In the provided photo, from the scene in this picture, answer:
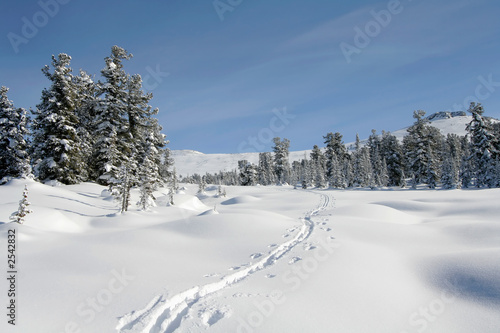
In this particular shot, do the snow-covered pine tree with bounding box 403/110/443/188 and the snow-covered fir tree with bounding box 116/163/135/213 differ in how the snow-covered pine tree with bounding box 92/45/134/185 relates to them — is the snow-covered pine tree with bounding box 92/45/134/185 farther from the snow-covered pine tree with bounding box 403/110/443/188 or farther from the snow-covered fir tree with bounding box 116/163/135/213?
the snow-covered pine tree with bounding box 403/110/443/188

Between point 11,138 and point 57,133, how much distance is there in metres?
4.92

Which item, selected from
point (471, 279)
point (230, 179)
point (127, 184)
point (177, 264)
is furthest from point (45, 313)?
point (230, 179)

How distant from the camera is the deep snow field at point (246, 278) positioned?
4.72 m

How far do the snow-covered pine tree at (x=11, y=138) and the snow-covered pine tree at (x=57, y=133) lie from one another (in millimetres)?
1305

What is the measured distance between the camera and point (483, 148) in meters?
37.9

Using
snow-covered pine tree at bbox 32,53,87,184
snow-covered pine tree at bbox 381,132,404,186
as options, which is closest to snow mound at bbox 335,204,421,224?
snow-covered pine tree at bbox 32,53,87,184

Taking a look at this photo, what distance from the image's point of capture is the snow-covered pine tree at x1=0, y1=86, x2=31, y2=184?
78.1 ft

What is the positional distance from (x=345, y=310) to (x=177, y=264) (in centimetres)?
483

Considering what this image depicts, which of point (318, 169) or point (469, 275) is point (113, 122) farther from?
point (318, 169)

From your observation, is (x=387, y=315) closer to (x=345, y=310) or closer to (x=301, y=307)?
(x=345, y=310)

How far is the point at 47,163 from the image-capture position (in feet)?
73.7

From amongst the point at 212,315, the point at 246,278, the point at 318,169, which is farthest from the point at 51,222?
the point at 318,169

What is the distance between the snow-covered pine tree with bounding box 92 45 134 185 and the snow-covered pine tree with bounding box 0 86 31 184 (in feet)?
20.4

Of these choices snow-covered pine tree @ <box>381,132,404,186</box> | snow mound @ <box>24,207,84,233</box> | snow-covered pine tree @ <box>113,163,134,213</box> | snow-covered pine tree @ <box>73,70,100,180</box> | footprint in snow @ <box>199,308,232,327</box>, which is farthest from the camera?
snow-covered pine tree @ <box>381,132,404,186</box>
